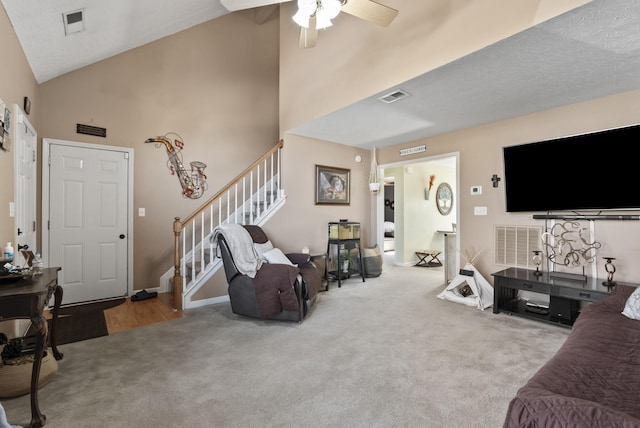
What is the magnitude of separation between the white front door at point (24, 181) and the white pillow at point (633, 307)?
4.96 meters

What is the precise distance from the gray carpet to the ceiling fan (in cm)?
263

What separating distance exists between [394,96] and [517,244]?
2.57 metres

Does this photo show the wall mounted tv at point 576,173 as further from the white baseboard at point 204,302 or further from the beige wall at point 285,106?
the white baseboard at point 204,302

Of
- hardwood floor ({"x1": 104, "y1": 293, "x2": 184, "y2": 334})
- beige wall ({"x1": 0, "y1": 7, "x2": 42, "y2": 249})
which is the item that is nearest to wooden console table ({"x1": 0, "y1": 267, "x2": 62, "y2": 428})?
beige wall ({"x1": 0, "y1": 7, "x2": 42, "y2": 249})

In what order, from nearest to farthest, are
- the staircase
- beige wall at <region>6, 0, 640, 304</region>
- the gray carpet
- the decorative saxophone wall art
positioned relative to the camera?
the gray carpet → beige wall at <region>6, 0, 640, 304</region> → the staircase → the decorative saxophone wall art

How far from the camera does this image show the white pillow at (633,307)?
2163 millimetres

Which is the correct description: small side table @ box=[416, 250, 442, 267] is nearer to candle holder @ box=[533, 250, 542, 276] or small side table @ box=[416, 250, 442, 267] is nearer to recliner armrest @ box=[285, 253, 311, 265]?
candle holder @ box=[533, 250, 542, 276]

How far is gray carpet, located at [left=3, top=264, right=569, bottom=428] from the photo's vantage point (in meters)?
1.76

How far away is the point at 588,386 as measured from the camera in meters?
1.28

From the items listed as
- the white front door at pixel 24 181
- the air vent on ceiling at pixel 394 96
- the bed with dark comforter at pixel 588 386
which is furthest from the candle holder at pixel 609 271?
the white front door at pixel 24 181

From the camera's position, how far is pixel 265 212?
4590 millimetres

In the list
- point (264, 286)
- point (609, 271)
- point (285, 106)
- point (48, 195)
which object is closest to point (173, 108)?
point (285, 106)

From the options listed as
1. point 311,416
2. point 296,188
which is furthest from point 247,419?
point 296,188

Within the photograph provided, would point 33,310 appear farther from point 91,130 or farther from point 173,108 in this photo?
point 173,108
